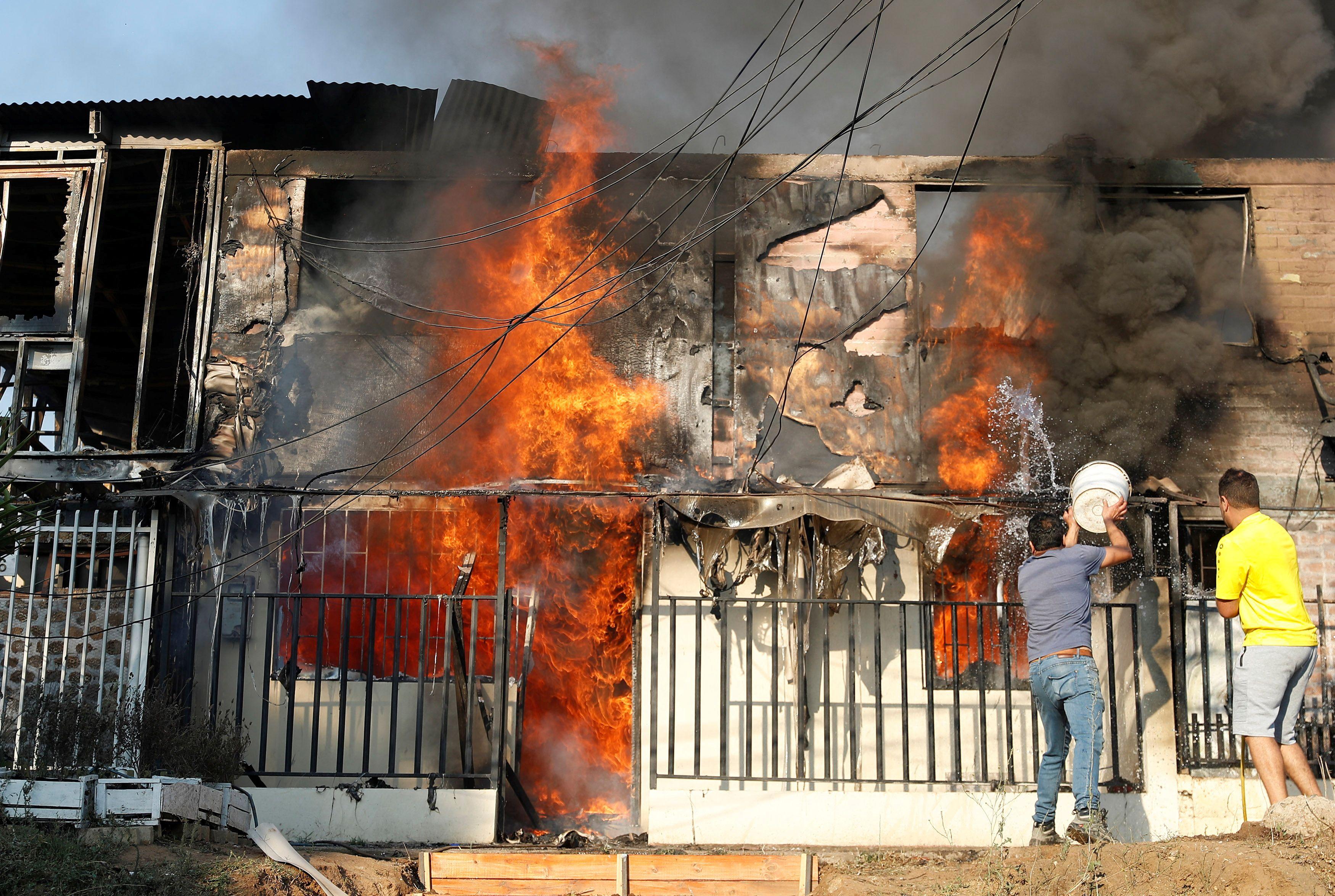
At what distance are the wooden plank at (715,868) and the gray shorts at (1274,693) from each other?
2.88m

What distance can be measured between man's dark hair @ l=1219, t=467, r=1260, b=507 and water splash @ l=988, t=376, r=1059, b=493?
470 cm

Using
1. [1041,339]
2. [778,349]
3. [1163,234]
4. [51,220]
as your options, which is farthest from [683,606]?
[51,220]

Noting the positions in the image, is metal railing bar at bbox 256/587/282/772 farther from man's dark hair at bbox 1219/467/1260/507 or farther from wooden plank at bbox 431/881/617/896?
man's dark hair at bbox 1219/467/1260/507

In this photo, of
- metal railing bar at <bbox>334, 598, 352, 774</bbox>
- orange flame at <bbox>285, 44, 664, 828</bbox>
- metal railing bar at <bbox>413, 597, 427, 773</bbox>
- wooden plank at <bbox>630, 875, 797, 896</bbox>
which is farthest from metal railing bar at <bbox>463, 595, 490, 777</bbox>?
wooden plank at <bbox>630, 875, 797, 896</bbox>

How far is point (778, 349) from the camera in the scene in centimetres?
1169

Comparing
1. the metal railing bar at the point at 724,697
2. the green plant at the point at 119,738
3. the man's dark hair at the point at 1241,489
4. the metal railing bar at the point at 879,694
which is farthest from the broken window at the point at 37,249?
the man's dark hair at the point at 1241,489

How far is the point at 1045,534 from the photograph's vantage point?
7047 mm

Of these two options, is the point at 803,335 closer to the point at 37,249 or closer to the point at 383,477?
the point at 383,477

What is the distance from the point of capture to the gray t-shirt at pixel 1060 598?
6.72 meters

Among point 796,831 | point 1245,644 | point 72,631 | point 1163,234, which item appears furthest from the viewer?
point 1163,234

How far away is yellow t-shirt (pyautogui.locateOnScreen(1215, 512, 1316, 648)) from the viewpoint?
620 cm

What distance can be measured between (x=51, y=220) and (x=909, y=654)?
11.7m

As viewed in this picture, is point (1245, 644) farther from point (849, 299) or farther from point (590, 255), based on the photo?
point (590, 255)

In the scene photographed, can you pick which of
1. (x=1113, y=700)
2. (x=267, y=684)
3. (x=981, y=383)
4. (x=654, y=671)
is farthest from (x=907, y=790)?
(x=267, y=684)
